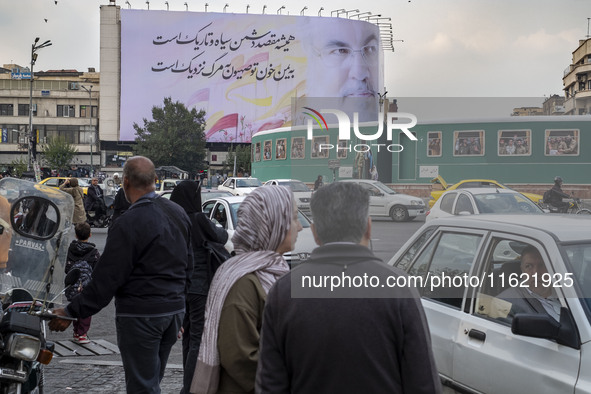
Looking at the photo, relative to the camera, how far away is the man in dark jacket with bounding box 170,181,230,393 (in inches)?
215

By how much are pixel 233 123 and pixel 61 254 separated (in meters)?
87.0

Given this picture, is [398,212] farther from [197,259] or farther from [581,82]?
[581,82]

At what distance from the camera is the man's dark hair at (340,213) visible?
83.0 inches

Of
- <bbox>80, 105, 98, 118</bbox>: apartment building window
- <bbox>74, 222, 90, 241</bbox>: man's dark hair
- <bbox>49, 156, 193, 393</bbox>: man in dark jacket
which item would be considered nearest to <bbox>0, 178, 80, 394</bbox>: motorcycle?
<bbox>49, 156, 193, 393</bbox>: man in dark jacket

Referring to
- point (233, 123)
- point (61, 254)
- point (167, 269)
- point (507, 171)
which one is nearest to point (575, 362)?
point (167, 269)

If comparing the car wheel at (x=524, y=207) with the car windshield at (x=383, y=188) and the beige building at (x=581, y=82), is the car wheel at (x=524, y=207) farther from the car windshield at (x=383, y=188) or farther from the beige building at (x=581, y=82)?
the beige building at (x=581, y=82)

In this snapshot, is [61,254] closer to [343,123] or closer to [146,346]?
[146,346]

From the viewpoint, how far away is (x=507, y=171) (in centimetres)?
632

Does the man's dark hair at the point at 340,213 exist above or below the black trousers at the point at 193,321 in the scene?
above

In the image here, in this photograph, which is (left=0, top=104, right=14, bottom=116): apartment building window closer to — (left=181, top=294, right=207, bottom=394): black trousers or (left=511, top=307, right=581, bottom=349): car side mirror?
(left=181, top=294, right=207, bottom=394): black trousers

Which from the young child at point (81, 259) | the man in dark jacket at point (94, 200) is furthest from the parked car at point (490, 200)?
the man in dark jacket at point (94, 200)

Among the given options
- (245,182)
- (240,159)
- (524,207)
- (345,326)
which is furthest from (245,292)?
(240,159)

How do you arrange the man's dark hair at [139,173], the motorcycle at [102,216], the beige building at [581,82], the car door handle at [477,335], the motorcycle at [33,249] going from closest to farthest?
the car door handle at [477,335] → the motorcycle at [33,249] → the man's dark hair at [139,173] → the motorcycle at [102,216] → the beige building at [581,82]

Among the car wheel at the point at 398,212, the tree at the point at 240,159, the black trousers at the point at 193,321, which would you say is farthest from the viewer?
the tree at the point at 240,159
